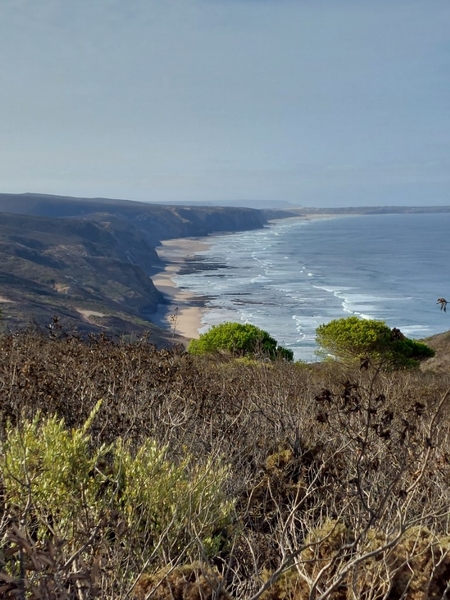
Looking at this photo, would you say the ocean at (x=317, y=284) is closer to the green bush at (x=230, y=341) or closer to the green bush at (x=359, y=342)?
the green bush at (x=359, y=342)

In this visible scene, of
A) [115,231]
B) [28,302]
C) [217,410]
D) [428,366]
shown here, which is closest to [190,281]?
[28,302]

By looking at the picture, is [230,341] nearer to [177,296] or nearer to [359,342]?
[359,342]

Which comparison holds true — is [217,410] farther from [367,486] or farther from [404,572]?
[404,572]

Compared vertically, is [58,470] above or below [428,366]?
above

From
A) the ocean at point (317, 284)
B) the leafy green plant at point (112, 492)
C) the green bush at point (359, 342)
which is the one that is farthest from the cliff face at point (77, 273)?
the leafy green plant at point (112, 492)

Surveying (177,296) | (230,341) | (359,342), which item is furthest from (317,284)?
(230,341)

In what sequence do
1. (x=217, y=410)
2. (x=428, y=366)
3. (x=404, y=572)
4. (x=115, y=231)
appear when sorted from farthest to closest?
(x=115, y=231) < (x=428, y=366) < (x=217, y=410) < (x=404, y=572)
